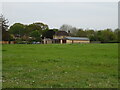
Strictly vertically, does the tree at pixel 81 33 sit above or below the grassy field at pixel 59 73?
above

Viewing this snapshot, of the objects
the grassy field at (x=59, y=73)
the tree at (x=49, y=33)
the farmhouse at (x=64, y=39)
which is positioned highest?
the tree at (x=49, y=33)

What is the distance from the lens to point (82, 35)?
121m

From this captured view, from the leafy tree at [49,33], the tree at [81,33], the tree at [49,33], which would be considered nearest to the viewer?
the tree at [49,33]

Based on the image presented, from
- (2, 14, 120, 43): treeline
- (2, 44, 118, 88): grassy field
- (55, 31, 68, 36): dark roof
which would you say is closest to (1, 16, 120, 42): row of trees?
(2, 14, 120, 43): treeline

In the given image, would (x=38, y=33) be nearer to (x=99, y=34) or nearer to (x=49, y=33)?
(x=49, y=33)

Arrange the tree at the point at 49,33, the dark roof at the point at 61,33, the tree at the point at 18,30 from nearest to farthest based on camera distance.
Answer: the tree at the point at 18,30 → the tree at the point at 49,33 → the dark roof at the point at 61,33

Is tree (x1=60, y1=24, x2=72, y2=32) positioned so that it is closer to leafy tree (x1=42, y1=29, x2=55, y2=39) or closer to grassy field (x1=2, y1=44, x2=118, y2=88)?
leafy tree (x1=42, y1=29, x2=55, y2=39)

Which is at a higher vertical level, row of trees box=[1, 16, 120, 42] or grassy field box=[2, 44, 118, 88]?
row of trees box=[1, 16, 120, 42]

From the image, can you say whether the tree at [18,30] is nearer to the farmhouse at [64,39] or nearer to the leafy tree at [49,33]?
the farmhouse at [64,39]

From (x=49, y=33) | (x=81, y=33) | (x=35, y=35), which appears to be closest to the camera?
(x=35, y=35)

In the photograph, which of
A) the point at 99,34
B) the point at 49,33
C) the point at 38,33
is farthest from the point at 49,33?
the point at 99,34

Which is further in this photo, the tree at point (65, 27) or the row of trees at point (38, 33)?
the tree at point (65, 27)

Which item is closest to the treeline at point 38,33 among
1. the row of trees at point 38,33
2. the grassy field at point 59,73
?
the row of trees at point 38,33

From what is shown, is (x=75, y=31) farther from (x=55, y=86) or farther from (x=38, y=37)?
(x=55, y=86)
